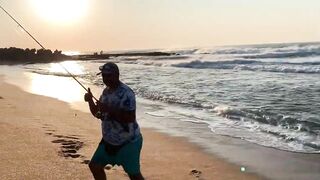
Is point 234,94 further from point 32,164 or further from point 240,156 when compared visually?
point 32,164

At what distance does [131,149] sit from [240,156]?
3.78 meters

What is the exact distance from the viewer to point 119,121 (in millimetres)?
4805

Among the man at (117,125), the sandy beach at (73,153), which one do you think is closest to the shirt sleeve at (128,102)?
the man at (117,125)

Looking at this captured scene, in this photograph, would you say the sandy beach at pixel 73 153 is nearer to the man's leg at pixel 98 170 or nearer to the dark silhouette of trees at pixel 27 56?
the man's leg at pixel 98 170

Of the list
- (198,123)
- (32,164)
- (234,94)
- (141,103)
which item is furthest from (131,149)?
(234,94)

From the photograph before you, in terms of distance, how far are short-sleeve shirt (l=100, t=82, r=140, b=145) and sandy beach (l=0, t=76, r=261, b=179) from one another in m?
1.65

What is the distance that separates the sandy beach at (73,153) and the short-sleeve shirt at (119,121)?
1.65 m

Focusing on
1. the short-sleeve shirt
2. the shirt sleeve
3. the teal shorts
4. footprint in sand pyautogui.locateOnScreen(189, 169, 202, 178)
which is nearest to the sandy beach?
footprint in sand pyautogui.locateOnScreen(189, 169, 202, 178)

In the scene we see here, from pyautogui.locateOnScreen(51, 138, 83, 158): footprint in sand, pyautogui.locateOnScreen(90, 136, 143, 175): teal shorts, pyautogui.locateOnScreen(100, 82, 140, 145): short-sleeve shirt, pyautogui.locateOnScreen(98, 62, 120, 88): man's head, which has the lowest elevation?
pyautogui.locateOnScreen(51, 138, 83, 158): footprint in sand

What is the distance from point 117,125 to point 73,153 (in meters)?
3.10

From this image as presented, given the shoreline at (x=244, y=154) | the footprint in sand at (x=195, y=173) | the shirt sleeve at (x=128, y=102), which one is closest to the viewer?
the shirt sleeve at (x=128, y=102)

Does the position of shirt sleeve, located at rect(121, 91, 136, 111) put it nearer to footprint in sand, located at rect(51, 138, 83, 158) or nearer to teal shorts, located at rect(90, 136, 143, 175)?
teal shorts, located at rect(90, 136, 143, 175)

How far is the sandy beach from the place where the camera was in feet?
21.7

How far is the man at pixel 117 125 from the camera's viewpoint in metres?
4.80
